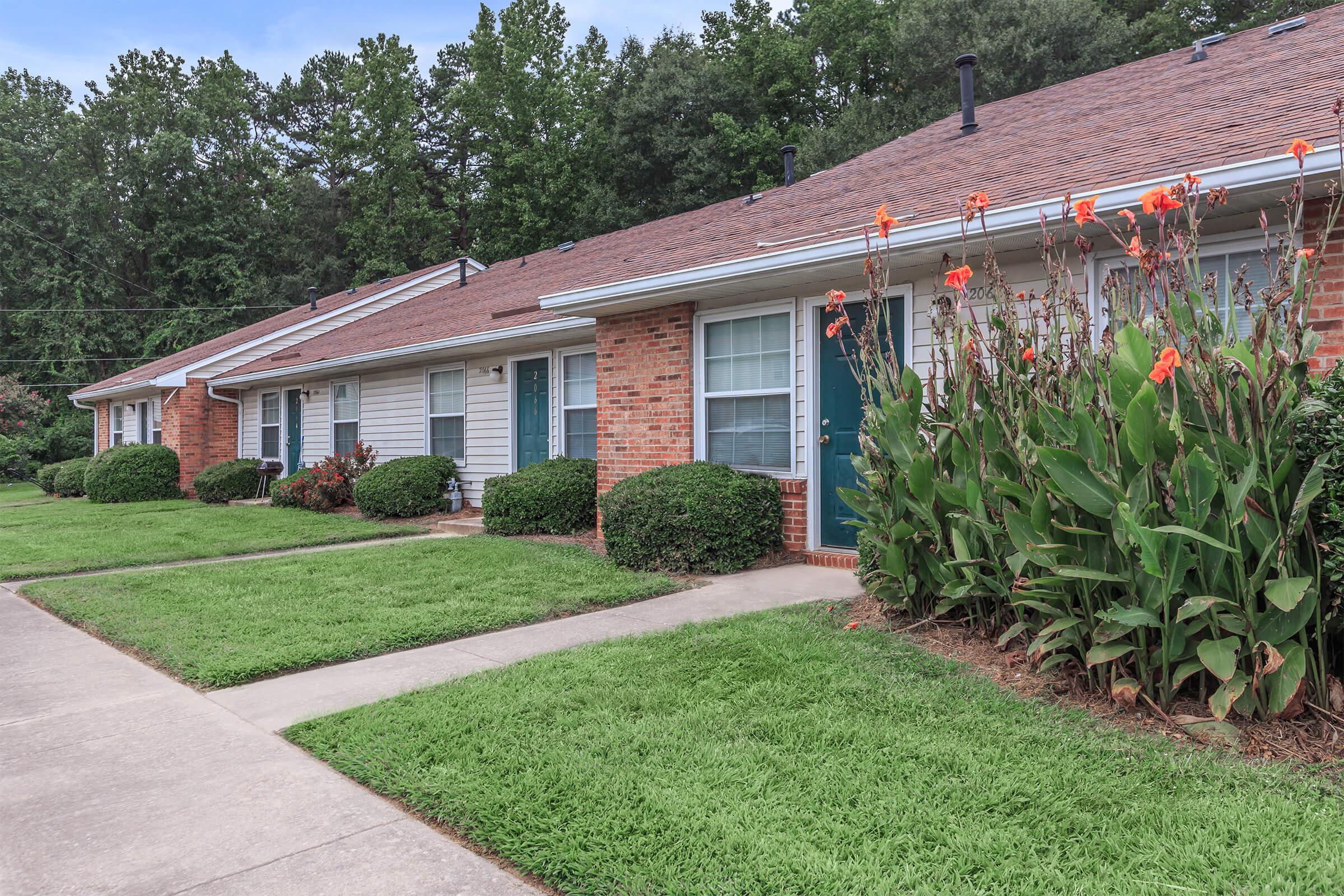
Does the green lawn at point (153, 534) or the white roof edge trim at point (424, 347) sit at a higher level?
the white roof edge trim at point (424, 347)

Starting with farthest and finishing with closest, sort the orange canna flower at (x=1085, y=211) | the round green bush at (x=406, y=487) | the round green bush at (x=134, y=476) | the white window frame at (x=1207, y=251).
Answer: the round green bush at (x=134, y=476), the round green bush at (x=406, y=487), the white window frame at (x=1207, y=251), the orange canna flower at (x=1085, y=211)

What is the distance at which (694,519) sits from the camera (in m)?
7.20

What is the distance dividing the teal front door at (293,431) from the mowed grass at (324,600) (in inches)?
339

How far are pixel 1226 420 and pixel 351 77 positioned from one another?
38.3 metres

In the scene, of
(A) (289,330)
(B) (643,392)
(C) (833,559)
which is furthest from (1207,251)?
(A) (289,330)

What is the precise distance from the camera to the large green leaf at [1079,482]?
360 centimetres

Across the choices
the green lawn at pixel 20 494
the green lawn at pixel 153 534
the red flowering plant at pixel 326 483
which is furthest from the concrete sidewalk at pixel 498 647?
the green lawn at pixel 20 494

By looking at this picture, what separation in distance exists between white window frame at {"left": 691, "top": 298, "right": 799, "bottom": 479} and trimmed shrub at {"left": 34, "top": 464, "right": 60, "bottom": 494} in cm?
1924

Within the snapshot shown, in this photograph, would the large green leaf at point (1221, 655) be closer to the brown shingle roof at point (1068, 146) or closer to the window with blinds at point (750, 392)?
the brown shingle roof at point (1068, 146)

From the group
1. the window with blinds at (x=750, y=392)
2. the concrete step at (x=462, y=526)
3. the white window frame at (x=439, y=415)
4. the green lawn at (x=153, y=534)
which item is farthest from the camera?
the white window frame at (x=439, y=415)

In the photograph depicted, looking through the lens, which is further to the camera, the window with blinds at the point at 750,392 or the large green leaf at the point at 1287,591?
the window with blinds at the point at 750,392

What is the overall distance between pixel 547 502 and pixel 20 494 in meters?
20.8

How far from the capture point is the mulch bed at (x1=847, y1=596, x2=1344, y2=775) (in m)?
3.20

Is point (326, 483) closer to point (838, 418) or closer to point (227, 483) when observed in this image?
point (227, 483)
